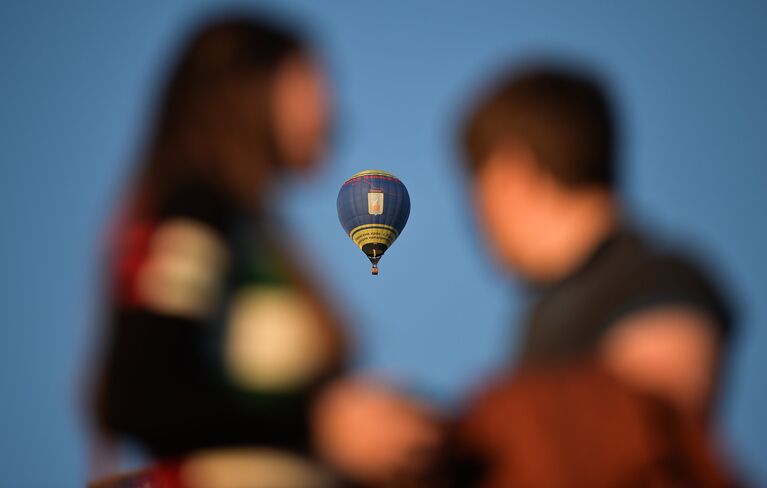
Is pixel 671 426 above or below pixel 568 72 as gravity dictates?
below

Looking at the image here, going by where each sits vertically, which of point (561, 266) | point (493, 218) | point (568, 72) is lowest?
Answer: point (561, 266)

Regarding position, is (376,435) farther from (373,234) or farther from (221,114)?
(373,234)

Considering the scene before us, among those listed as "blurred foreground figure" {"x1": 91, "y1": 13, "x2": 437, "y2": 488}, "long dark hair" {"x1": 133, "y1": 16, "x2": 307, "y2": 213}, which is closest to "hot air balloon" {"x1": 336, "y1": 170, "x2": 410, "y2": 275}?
"long dark hair" {"x1": 133, "y1": 16, "x2": 307, "y2": 213}

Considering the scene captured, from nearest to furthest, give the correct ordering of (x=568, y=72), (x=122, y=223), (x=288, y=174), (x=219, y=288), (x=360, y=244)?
(x=219, y=288) < (x=122, y=223) < (x=568, y=72) < (x=288, y=174) < (x=360, y=244)

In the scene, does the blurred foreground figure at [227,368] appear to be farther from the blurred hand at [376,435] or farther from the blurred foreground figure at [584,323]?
the blurred foreground figure at [584,323]

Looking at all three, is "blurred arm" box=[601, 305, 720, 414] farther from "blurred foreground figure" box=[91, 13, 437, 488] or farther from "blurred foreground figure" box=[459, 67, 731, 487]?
"blurred foreground figure" box=[91, 13, 437, 488]

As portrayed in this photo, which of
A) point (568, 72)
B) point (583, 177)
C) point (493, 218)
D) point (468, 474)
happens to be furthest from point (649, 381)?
point (568, 72)

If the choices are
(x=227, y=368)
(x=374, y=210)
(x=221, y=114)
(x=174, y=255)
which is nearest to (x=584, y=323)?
(x=227, y=368)

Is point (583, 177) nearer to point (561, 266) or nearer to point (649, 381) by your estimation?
point (561, 266)
